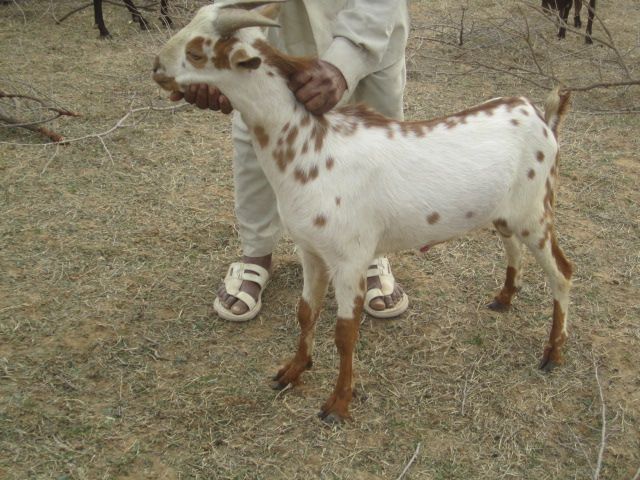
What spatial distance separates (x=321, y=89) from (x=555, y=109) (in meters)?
1.05

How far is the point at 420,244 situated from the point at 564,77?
14.5 ft

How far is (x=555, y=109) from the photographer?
2.71m

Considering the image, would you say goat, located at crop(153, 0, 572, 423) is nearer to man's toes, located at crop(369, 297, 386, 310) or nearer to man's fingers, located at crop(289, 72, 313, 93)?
man's fingers, located at crop(289, 72, 313, 93)

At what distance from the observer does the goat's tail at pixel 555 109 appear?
2.70 metres

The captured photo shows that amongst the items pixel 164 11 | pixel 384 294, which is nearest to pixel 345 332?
pixel 384 294

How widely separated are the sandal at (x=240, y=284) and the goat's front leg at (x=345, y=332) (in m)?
0.71

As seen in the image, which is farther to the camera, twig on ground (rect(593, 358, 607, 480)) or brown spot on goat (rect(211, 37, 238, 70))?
twig on ground (rect(593, 358, 607, 480))

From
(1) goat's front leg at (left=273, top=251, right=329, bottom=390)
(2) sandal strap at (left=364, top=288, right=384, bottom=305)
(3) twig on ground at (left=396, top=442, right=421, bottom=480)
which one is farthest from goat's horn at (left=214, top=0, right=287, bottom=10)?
(3) twig on ground at (left=396, top=442, right=421, bottom=480)

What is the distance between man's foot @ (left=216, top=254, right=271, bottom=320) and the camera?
3.12 m

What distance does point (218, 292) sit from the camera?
325 cm

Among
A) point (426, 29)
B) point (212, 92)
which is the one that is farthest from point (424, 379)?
point (426, 29)

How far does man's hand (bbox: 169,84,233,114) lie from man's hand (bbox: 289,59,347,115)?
0.79 feet

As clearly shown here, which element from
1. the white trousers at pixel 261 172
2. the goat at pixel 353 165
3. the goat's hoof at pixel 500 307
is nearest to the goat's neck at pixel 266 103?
the goat at pixel 353 165

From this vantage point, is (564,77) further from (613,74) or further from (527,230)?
(527,230)
